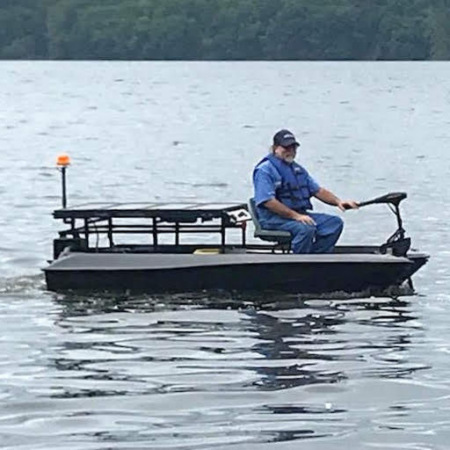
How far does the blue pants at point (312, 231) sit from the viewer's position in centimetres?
1747

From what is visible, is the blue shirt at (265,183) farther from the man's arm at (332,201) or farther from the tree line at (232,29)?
the tree line at (232,29)

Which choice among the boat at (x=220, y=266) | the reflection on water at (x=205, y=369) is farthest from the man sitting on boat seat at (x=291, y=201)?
the reflection on water at (x=205, y=369)

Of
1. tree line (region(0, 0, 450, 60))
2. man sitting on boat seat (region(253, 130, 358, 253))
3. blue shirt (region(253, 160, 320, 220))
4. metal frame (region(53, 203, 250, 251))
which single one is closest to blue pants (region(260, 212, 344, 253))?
man sitting on boat seat (region(253, 130, 358, 253))

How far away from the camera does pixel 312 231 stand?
57.3 feet

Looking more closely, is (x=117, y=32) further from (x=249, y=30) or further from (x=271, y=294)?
(x=271, y=294)

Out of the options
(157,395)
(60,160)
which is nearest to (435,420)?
(157,395)

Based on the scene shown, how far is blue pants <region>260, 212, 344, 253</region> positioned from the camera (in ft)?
57.3

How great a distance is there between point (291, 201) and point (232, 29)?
13147 cm

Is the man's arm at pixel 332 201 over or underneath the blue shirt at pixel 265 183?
underneath

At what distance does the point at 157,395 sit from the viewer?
13.1 metres

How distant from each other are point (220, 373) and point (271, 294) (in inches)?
143

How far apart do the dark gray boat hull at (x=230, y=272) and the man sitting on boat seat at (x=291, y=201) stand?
0.32m

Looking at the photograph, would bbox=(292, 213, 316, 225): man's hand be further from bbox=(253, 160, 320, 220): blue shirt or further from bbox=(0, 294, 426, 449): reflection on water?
bbox=(0, 294, 426, 449): reflection on water

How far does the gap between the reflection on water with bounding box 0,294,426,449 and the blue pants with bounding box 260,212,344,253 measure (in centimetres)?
53
